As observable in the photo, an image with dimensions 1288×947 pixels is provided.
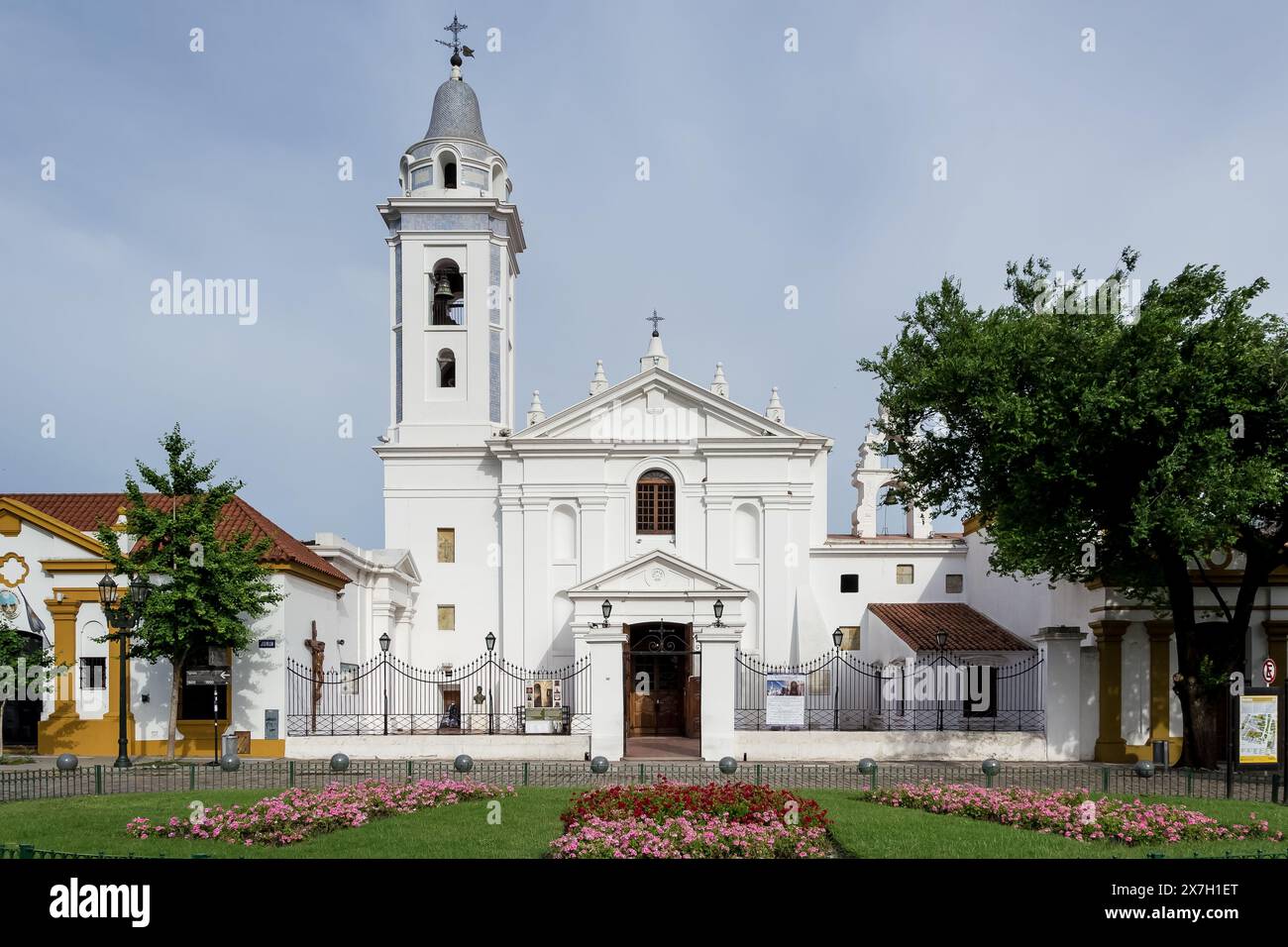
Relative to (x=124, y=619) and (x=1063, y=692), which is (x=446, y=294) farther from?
(x=1063, y=692)

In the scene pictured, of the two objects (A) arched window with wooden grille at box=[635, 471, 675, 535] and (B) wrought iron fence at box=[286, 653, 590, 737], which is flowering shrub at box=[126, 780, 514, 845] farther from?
(A) arched window with wooden grille at box=[635, 471, 675, 535]

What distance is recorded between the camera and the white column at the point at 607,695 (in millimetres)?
24406

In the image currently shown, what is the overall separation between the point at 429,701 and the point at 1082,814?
23.2 meters

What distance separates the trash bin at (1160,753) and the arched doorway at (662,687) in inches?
466

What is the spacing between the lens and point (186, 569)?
2411cm

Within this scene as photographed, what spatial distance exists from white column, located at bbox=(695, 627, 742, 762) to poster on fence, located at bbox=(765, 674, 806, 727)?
1.49m

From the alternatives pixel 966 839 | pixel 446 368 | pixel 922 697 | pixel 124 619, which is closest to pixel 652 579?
pixel 922 697

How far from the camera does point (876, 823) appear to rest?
14.5 meters

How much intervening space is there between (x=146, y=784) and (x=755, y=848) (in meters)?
12.6

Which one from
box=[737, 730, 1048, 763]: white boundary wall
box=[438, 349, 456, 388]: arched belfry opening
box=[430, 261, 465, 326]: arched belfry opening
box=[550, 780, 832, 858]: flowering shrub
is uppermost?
box=[430, 261, 465, 326]: arched belfry opening

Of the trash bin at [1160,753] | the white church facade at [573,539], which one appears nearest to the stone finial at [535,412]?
the white church facade at [573,539]

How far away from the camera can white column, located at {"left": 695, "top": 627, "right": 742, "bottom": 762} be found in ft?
80.1

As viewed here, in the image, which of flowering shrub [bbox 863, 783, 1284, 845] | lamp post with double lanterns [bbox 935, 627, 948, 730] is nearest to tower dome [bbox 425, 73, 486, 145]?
lamp post with double lanterns [bbox 935, 627, 948, 730]
